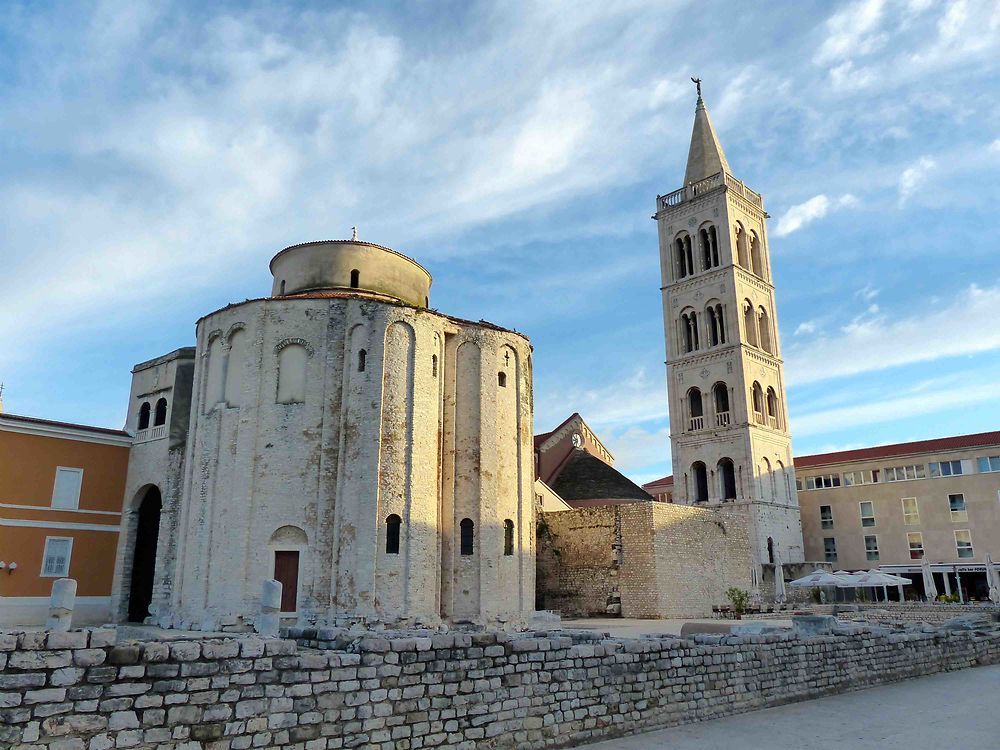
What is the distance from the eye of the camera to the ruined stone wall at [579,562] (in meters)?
31.9

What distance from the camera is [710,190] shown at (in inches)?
1818

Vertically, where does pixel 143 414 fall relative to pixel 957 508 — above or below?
above

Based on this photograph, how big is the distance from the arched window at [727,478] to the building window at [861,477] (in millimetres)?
11328

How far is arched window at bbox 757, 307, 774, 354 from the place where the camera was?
1802 inches

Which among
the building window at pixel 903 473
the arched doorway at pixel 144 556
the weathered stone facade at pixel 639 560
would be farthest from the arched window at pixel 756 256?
the arched doorway at pixel 144 556

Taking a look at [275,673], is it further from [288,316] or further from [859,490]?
[859,490]

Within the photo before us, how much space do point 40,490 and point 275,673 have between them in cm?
2256

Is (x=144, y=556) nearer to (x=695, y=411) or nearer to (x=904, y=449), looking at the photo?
(x=695, y=411)

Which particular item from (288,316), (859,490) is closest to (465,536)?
(288,316)

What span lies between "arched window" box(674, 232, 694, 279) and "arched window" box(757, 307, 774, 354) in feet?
16.6

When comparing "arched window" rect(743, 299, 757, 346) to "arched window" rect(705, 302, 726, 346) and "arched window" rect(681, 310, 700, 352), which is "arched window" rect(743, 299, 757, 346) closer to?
"arched window" rect(705, 302, 726, 346)

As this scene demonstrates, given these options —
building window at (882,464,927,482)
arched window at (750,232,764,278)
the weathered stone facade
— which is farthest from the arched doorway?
building window at (882,464,927,482)

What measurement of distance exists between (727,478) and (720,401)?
460cm

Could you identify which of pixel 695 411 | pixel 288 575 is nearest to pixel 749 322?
pixel 695 411
